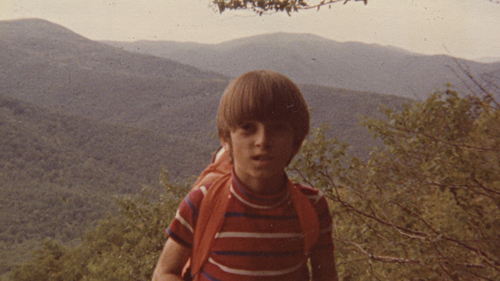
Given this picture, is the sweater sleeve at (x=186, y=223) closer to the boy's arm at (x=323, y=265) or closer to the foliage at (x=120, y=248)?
the boy's arm at (x=323, y=265)

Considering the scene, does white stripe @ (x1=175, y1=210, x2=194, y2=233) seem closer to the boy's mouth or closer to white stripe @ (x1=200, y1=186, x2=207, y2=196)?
white stripe @ (x1=200, y1=186, x2=207, y2=196)

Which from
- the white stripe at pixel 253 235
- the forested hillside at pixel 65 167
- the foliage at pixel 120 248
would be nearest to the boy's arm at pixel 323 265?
the white stripe at pixel 253 235

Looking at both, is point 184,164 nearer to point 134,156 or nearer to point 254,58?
point 134,156

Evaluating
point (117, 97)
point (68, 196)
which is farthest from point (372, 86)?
point (68, 196)

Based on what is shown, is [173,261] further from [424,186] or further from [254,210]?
[424,186]

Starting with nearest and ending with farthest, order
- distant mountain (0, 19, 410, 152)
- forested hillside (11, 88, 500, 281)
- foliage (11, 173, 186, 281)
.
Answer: forested hillside (11, 88, 500, 281), foliage (11, 173, 186, 281), distant mountain (0, 19, 410, 152)

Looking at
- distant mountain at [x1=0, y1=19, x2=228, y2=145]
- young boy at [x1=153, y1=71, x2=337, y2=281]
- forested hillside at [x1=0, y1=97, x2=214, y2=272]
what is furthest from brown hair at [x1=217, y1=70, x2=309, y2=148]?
distant mountain at [x1=0, y1=19, x2=228, y2=145]
